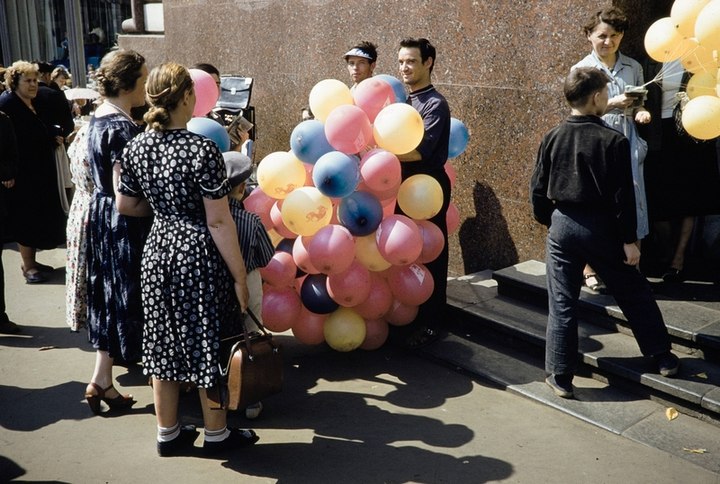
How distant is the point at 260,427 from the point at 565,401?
181 cm

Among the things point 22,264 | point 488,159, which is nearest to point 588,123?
point 488,159

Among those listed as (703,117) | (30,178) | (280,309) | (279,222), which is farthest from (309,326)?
(30,178)

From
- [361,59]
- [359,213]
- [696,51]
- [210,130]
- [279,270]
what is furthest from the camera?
[361,59]

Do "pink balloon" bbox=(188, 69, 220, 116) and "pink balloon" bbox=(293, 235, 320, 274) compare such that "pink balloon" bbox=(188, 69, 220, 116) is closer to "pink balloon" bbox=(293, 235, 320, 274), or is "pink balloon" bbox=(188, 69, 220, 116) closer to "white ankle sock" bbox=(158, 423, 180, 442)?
"pink balloon" bbox=(293, 235, 320, 274)

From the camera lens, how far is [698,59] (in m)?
4.36

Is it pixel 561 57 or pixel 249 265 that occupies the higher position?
pixel 561 57

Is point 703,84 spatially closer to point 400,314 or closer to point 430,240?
point 430,240

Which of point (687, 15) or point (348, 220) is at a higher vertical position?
point (687, 15)

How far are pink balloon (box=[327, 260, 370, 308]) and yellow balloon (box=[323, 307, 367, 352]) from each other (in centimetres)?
17

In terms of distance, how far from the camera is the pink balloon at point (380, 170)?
448cm

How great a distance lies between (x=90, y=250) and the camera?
14.1 ft

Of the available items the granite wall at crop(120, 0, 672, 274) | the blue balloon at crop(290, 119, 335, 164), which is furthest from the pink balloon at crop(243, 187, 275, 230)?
the granite wall at crop(120, 0, 672, 274)

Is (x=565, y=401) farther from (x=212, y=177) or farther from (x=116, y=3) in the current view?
(x=116, y=3)

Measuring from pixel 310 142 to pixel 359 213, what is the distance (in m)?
0.55
